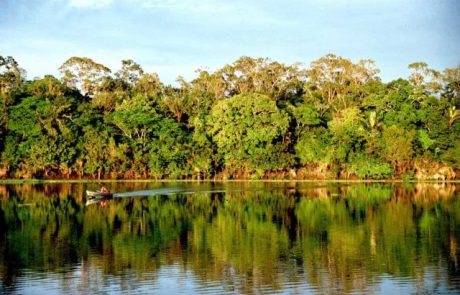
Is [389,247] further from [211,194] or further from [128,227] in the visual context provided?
[211,194]

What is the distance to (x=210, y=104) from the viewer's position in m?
68.2

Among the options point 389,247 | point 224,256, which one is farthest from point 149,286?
point 389,247

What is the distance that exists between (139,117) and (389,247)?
147 ft

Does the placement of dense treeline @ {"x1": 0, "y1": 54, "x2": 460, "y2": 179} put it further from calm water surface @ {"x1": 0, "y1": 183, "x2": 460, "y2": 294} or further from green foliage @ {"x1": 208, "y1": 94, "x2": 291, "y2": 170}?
calm water surface @ {"x1": 0, "y1": 183, "x2": 460, "y2": 294}

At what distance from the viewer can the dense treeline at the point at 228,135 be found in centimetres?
6072

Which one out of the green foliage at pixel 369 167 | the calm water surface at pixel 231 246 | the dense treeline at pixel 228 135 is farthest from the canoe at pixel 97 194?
the green foliage at pixel 369 167

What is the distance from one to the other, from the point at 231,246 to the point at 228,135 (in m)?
40.9

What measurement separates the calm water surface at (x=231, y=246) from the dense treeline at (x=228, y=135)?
22878 mm

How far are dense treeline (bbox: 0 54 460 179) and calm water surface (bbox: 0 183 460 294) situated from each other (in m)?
22.9

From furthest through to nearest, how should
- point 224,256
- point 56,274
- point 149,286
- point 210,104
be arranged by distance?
point 210,104, point 224,256, point 56,274, point 149,286

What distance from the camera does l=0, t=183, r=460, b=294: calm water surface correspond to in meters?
16.3

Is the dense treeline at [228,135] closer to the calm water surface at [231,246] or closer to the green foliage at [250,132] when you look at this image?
the green foliage at [250,132]

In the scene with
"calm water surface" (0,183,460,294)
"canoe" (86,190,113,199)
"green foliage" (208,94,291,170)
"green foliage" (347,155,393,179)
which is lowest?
"calm water surface" (0,183,460,294)

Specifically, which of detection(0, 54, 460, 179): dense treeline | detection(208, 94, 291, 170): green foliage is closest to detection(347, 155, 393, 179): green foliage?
detection(0, 54, 460, 179): dense treeline
